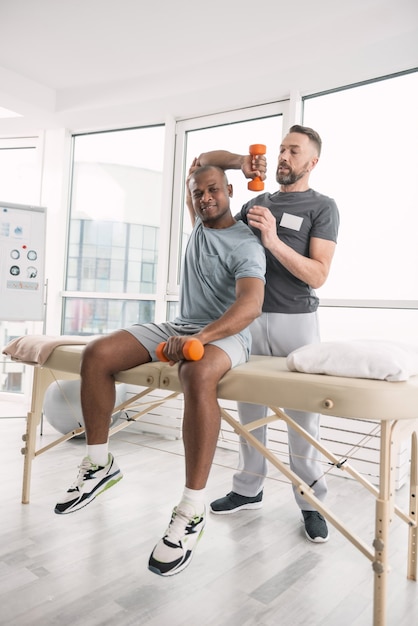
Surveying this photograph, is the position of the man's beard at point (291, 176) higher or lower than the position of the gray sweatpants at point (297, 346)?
higher

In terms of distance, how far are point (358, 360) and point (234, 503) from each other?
108 cm

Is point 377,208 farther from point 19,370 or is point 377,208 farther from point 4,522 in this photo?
point 19,370

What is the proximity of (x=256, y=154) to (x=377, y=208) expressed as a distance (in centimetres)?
137

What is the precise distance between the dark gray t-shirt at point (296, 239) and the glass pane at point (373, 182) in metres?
1.08

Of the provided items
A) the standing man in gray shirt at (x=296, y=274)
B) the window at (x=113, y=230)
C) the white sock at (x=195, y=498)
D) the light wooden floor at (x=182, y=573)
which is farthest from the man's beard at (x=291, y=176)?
the window at (x=113, y=230)

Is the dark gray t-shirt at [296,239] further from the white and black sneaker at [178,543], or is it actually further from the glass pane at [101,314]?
the glass pane at [101,314]

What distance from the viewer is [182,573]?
4.89 ft

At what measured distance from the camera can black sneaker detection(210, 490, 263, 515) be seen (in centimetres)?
196

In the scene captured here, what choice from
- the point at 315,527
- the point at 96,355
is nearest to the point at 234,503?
the point at 315,527

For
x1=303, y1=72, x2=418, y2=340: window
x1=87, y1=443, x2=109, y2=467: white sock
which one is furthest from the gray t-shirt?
x1=303, y1=72, x2=418, y2=340: window

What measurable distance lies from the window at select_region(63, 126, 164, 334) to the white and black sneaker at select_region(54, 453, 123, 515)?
2204 mm

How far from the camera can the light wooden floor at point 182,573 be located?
1.27 metres

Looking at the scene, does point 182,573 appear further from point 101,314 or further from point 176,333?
point 101,314

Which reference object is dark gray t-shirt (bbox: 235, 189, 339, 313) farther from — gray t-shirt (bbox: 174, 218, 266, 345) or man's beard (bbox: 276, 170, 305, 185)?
gray t-shirt (bbox: 174, 218, 266, 345)
